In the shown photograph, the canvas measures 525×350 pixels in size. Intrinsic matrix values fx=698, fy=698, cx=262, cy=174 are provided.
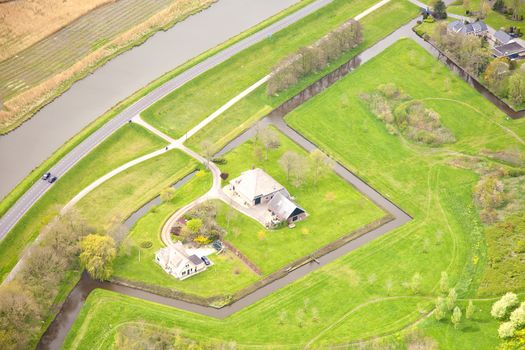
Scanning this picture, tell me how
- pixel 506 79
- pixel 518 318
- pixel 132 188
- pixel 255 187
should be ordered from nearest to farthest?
pixel 518 318
pixel 255 187
pixel 132 188
pixel 506 79

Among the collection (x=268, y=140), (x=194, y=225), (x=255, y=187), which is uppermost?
(x=268, y=140)

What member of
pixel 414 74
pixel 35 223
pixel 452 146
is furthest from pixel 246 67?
pixel 35 223

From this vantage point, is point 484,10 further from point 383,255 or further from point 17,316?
point 17,316

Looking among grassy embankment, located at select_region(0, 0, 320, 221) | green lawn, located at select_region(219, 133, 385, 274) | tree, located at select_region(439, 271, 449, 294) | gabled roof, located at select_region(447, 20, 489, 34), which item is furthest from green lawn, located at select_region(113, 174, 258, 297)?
gabled roof, located at select_region(447, 20, 489, 34)

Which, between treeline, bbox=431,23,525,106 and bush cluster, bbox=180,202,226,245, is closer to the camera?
bush cluster, bbox=180,202,226,245

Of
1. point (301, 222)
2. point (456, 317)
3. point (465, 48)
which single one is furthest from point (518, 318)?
point (465, 48)

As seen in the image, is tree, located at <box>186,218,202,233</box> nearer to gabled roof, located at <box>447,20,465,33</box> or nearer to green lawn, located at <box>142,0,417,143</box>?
green lawn, located at <box>142,0,417,143</box>

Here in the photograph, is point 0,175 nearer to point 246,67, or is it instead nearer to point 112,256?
point 112,256
